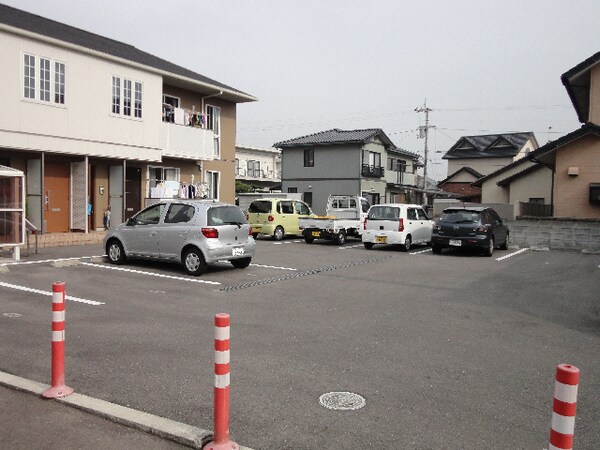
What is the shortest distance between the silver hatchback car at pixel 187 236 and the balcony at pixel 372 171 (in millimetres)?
27481

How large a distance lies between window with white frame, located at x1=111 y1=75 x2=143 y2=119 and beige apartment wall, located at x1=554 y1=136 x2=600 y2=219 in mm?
17485

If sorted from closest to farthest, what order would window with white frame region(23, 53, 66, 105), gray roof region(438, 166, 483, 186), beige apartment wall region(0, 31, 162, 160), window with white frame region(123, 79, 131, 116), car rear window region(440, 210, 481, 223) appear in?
beige apartment wall region(0, 31, 162, 160)
window with white frame region(23, 53, 66, 105)
car rear window region(440, 210, 481, 223)
window with white frame region(123, 79, 131, 116)
gray roof region(438, 166, 483, 186)

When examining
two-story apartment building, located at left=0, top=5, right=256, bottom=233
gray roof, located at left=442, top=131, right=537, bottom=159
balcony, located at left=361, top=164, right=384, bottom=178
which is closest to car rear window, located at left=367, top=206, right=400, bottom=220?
two-story apartment building, located at left=0, top=5, right=256, bottom=233

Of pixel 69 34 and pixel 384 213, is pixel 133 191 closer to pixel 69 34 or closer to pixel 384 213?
pixel 69 34

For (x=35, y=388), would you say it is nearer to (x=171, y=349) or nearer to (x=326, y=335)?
(x=171, y=349)

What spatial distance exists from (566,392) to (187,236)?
9.33 metres

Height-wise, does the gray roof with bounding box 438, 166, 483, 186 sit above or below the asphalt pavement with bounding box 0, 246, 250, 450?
above

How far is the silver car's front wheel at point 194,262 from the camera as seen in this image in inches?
420

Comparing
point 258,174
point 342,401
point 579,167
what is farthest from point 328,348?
point 258,174

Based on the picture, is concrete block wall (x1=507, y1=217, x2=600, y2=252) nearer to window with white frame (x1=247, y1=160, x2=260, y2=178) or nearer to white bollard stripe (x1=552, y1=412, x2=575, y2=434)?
white bollard stripe (x1=552, y1=412, x2=575, y2=434)

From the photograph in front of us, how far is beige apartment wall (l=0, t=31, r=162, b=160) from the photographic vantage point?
14422mm

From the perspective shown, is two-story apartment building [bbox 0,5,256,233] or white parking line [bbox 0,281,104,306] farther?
two-story apartment building [bbox 0,5,256,233]

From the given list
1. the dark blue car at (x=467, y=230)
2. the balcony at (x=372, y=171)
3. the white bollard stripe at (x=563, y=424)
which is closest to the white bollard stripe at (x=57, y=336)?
the white bollard stripe at (x=563, y=424)

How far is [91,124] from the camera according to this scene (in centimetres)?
1667
